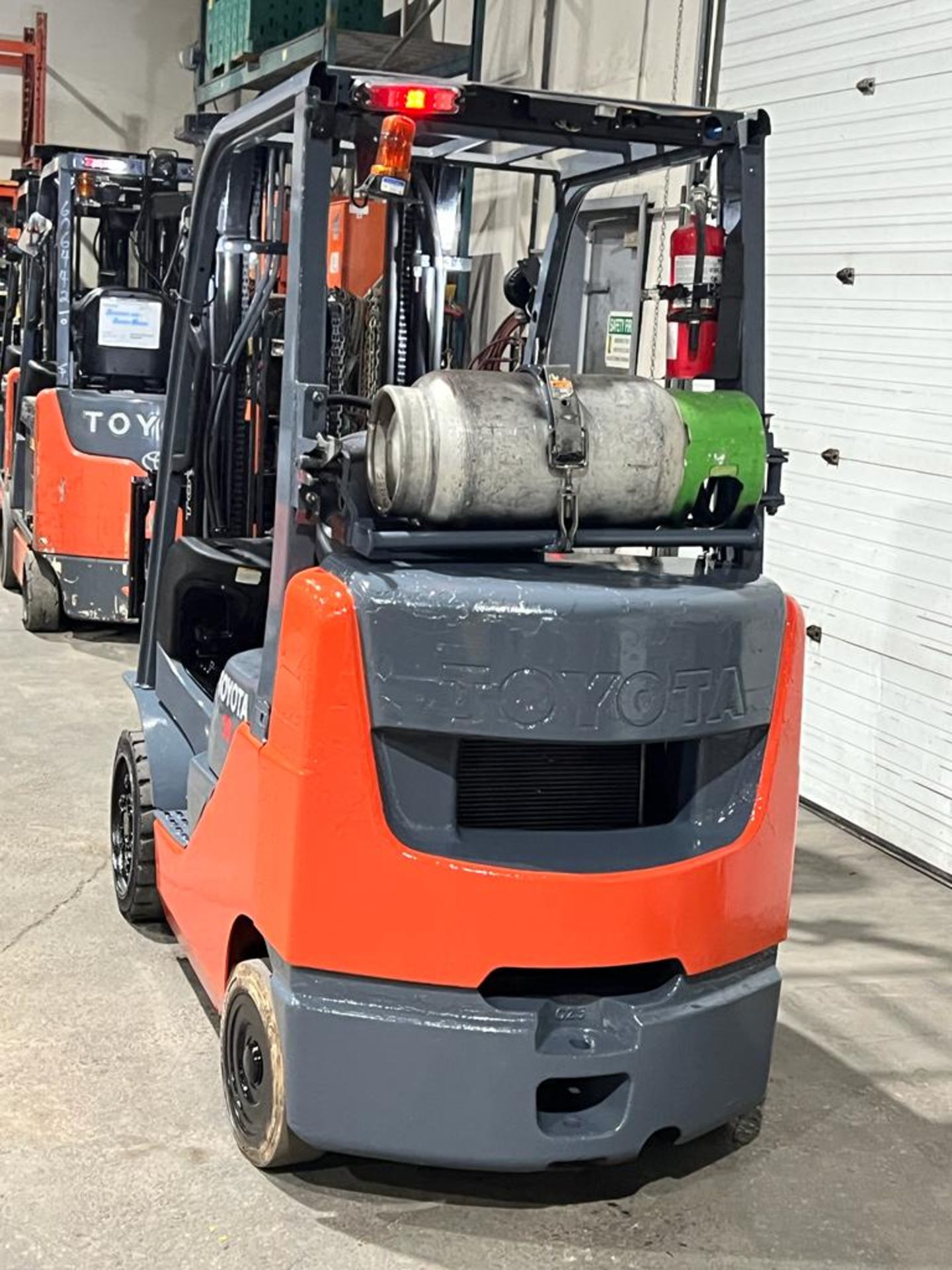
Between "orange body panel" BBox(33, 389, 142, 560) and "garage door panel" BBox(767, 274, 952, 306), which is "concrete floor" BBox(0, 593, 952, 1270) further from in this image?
"orange body panel" BBox(33, 389, 142, 560)

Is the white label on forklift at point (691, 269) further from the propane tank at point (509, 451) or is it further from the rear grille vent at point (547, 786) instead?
the rear grille vent at point (547, 786)

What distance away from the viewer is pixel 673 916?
2.93m

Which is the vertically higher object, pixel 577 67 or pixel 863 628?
pixel 577 67

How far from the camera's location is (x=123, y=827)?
177 inches

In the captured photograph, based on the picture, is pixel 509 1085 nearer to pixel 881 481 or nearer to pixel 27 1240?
pixel 27 1240

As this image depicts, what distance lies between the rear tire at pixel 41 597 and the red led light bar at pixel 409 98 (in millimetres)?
5927

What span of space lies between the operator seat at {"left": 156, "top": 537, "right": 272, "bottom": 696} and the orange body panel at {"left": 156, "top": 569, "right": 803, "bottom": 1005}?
3.94 ft

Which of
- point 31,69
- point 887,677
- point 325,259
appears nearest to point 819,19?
point 887,677

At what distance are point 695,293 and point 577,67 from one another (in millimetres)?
5417

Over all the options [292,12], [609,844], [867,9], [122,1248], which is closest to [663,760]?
[609,844]

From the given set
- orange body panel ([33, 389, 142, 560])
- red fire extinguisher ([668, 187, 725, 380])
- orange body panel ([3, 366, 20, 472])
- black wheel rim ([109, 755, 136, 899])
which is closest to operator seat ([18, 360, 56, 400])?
orange body panel ([3, 366, 20, 472])

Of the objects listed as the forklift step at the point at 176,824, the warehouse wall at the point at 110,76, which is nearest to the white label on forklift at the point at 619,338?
the forklift step at the point at 176,824

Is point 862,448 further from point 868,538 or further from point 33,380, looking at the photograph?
point 33,380

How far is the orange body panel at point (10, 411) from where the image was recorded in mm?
9555
